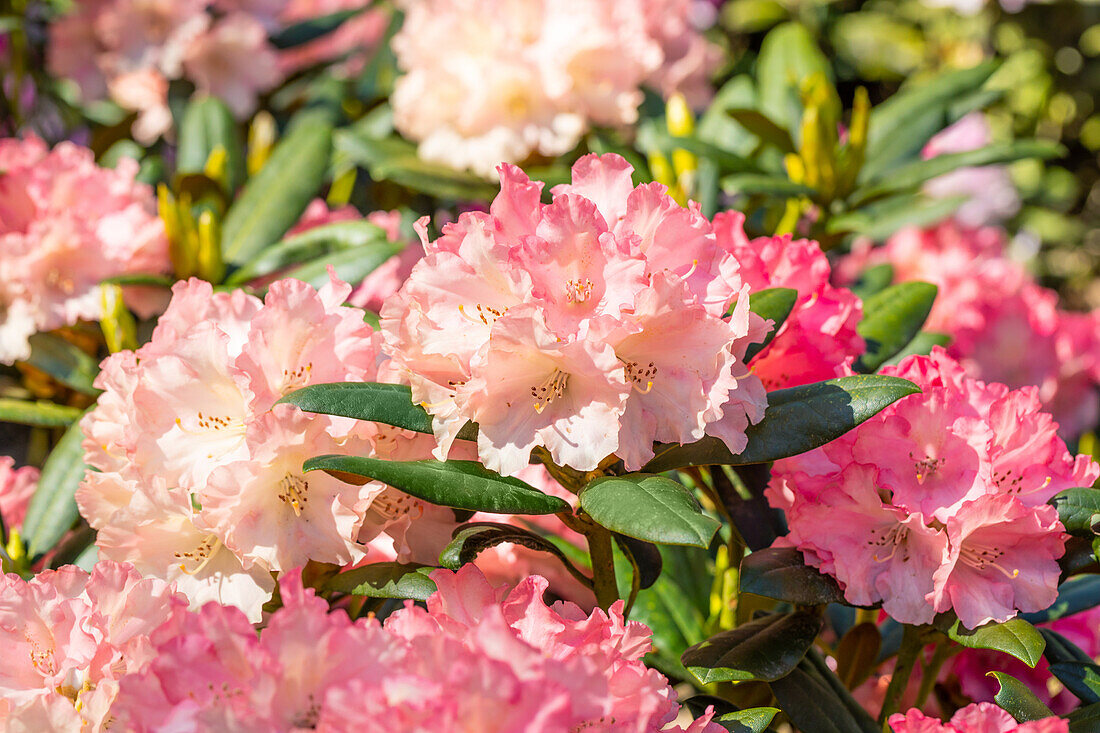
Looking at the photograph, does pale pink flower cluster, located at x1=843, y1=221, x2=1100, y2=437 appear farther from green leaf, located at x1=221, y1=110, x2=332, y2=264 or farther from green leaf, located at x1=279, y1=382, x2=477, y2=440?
green leaf, located at x1=279, y1=382, x2=477, y2=440

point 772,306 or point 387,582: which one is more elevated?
point 772,306

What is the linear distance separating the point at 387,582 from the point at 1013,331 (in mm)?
1537

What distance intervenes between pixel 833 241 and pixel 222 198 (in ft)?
3.23

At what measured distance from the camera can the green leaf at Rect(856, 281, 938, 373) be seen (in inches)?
45.6

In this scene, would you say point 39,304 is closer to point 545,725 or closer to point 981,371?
point 545,725

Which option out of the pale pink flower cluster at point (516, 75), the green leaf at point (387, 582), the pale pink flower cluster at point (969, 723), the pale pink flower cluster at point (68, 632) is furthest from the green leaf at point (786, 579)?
the pale pink flower cluster at point (516, 75)

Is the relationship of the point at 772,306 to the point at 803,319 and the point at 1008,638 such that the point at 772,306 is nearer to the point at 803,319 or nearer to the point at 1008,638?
the point at 803,319

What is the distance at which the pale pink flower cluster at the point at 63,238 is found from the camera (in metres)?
1.36

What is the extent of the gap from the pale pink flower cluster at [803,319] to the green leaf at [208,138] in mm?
1104

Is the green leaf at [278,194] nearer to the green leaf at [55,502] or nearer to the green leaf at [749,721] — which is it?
the green leaf at [55,502]

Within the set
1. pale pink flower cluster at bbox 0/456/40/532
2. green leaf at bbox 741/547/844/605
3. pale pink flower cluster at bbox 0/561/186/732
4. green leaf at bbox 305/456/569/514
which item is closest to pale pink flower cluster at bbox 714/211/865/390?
green leaf at bbox 741/547/844/605

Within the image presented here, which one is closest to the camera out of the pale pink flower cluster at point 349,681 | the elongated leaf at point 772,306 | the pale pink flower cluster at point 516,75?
the pale pink flower cluster at point 349,681

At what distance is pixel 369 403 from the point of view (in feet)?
2.77

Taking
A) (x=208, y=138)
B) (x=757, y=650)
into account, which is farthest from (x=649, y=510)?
(x=208, y=138)
